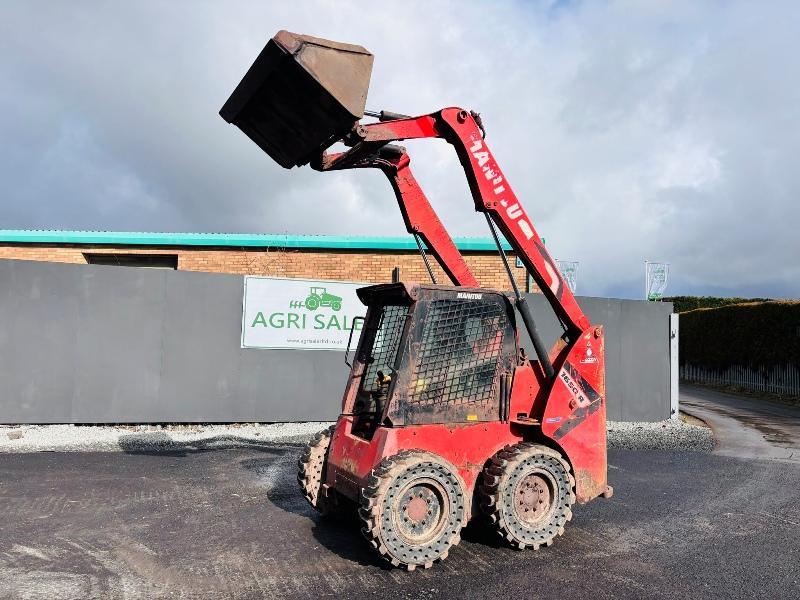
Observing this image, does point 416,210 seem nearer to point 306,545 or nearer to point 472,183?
point 472,183

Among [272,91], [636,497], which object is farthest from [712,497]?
[272,91]

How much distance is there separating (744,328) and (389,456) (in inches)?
878

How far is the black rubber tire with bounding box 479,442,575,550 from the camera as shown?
16.6 feet

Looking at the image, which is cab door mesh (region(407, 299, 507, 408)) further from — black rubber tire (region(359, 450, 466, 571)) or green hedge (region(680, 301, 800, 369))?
green hedge (region(680, 301, 800, 369))

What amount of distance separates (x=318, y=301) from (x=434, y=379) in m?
7.22

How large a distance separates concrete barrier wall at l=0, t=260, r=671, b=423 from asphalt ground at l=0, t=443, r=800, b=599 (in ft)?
8.25

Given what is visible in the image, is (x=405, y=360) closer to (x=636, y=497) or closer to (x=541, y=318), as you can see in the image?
(x=636, y=497)

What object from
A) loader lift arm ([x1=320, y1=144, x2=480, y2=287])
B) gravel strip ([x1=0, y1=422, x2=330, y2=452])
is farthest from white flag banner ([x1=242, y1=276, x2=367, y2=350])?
loader lift arm ([x1=320, y1=144, x2=480, y2=287])

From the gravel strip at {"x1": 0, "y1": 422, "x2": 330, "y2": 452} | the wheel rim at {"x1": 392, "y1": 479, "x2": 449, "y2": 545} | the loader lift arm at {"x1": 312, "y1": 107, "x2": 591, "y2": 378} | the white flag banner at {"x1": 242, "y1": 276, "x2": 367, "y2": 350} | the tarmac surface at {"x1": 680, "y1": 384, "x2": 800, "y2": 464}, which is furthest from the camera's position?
the white flag banner at {"x1": 242, "y1": 276, "x2": 367, "y2": 350}

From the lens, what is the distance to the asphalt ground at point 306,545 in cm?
452

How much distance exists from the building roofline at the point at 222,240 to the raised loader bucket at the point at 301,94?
9037 millimetres

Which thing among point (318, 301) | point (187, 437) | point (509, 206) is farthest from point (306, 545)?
point (318, 301)

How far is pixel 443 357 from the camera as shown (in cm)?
530

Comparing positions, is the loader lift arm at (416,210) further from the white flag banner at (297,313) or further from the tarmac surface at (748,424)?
the tarmac surface at (748,424)
